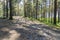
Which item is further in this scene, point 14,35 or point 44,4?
point 44,4

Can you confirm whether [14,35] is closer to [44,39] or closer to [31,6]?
[44,39]

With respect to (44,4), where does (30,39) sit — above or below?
below

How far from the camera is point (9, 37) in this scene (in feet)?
34.3

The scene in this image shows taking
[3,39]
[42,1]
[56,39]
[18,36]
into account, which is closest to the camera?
[3,39]

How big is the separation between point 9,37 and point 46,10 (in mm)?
38271

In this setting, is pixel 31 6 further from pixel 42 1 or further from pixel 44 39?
pixel 44 39

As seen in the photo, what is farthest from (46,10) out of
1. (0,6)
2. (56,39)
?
(56,39)

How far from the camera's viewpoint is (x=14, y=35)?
10.9 meters

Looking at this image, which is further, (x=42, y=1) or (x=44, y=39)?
(x=42, y=1)

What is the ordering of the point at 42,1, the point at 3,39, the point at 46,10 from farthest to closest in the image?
the point at 46,10 → the point at 42,1 → the point at 3,39

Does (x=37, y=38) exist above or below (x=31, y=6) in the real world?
below

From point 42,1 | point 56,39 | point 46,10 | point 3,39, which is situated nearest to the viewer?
point 3,39

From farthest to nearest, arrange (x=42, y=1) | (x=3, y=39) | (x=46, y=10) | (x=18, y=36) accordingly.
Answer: (x=46, y=10) < (x=42, y=1) < (x=18, y=36) < (x=3, y=39)

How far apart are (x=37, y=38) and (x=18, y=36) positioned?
146 centimetres
